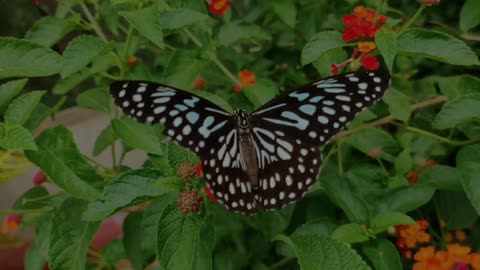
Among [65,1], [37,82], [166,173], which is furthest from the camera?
[37,82]

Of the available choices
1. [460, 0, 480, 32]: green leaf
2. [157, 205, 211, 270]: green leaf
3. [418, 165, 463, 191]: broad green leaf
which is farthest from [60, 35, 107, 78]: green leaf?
[460, 0, 480, 32]: green leaf

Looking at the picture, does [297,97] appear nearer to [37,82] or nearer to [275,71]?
[275,71]

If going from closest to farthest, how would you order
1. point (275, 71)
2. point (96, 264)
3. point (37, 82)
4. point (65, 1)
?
1. point (65, 1)
2. point (96, 264)
3. point (275, 71)
4. point (37, 82)

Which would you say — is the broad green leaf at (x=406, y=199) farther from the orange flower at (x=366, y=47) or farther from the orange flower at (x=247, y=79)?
the orange flower at (x=247, y=79)

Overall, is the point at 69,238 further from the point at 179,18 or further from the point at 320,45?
the point at 320,45

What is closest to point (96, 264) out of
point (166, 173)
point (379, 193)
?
point (166, 173)

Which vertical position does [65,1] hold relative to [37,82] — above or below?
above
